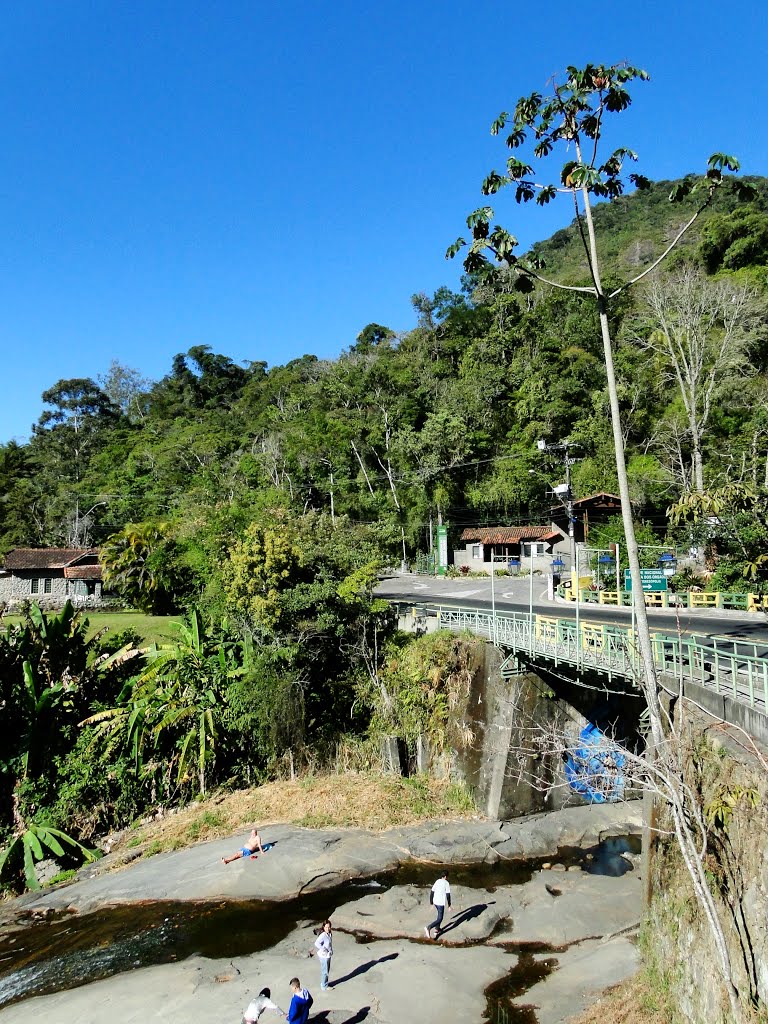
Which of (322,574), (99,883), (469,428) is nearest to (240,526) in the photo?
(322,574)

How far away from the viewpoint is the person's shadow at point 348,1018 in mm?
11236

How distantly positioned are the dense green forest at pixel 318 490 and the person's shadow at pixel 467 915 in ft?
26.3

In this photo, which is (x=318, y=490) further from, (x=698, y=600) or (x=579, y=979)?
(x=579, y=979)

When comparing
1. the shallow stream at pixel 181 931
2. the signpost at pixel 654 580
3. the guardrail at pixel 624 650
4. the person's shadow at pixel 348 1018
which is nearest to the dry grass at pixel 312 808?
the shallow stream at pixel 181 931

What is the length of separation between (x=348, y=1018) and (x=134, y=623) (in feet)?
84.5

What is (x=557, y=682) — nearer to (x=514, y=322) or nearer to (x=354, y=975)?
(x=354, y=975)

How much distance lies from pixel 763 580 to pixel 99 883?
92.1ft

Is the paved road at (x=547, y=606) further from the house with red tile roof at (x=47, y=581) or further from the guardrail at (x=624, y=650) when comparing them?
the house with red tile roof at (x=47, y=581)

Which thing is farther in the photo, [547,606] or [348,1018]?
[547,606]

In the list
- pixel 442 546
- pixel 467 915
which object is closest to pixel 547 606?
pixel 467 915

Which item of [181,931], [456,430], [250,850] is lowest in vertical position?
[181,931]

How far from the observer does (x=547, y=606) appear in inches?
1200

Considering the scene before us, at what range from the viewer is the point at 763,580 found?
90.6 feet

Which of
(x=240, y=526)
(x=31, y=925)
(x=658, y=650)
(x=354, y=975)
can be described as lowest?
(x=31, y=925)
